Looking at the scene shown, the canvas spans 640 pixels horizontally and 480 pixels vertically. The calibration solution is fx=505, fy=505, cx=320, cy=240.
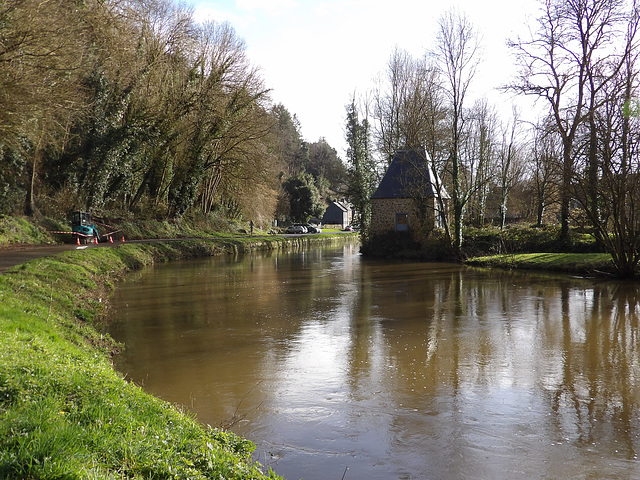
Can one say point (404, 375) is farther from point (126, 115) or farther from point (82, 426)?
point (126, 115)

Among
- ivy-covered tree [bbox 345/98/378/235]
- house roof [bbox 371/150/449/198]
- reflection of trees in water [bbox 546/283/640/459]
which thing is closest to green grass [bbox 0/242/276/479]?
reflection of trees in water [bbox 546/283/640/459]

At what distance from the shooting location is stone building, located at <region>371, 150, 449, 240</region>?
2839 centimetres

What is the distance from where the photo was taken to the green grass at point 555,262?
19375mm

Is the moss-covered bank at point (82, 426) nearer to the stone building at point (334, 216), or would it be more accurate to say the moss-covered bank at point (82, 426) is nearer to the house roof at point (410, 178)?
the house roof at point (410, 178)

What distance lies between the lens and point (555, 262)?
69.3 feet

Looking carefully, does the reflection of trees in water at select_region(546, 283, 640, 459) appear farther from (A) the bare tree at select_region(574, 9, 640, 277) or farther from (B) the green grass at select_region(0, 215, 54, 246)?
(B) the green grass at select_region(0, 215, 54, 246)

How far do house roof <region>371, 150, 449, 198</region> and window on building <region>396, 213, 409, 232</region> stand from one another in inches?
45.1

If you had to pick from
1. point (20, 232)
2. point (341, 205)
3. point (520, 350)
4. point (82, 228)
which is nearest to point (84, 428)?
point (520, 350)

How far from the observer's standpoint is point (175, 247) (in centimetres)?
2705

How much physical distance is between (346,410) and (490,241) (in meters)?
22.2

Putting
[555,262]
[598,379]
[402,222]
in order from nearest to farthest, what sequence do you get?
[598,379], [555,262], [402,222]

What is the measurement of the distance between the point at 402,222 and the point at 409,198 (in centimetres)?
152

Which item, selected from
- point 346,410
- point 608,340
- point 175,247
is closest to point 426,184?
point 175,247

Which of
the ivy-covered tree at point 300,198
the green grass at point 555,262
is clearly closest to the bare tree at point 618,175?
the green grass at point 555,262
